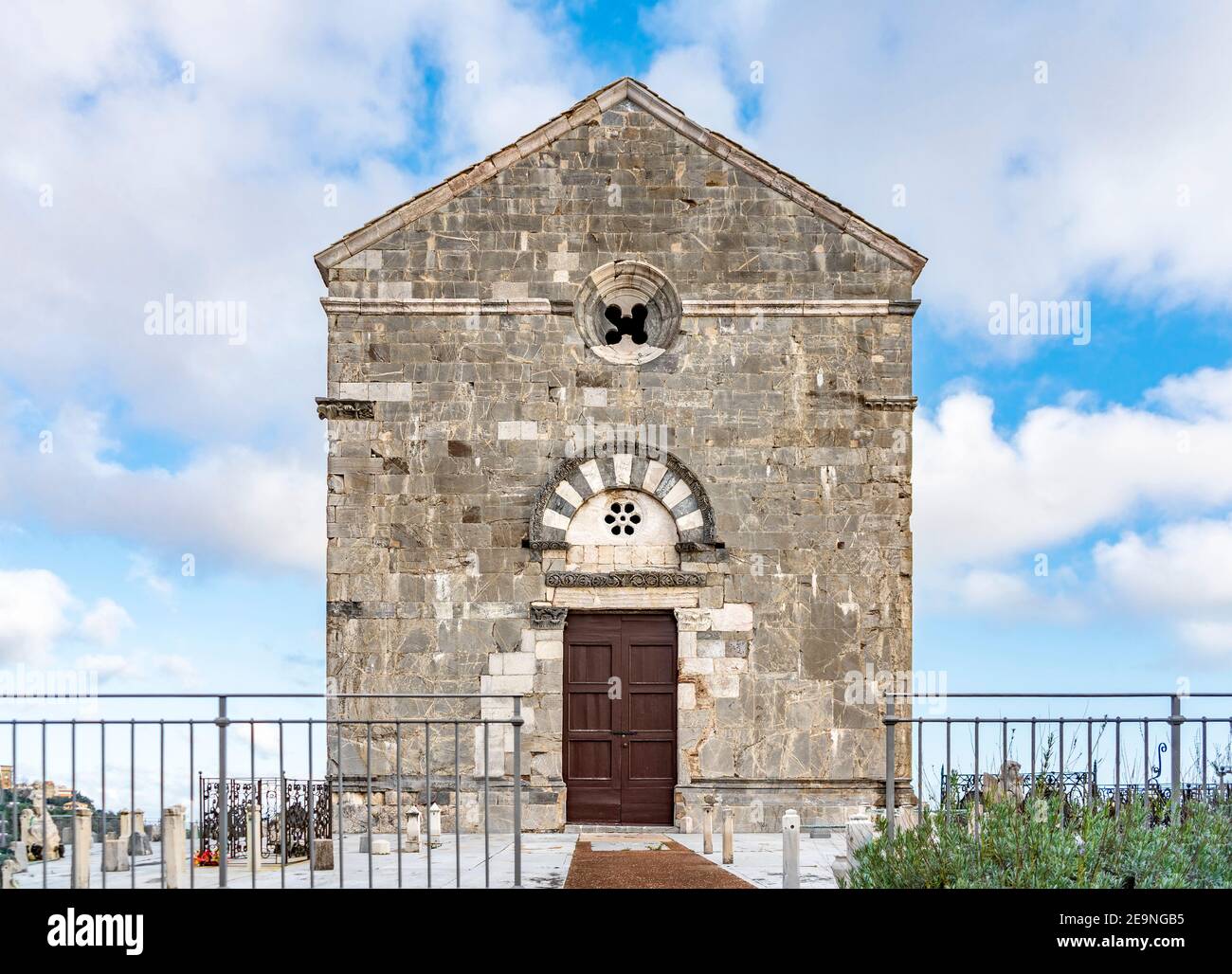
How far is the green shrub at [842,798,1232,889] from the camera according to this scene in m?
8.53

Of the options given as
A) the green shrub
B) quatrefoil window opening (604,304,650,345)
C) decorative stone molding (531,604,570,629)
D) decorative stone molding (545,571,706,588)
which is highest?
quatrefoil window opening (604,304,650,345)

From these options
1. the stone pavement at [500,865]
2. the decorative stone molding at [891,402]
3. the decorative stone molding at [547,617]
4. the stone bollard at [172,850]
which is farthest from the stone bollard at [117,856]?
the decorative stone molding at [891,402]

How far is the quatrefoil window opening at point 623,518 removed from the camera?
15523 mm

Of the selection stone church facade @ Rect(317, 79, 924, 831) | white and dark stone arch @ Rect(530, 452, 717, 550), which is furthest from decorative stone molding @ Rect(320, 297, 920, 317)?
white and dark stone arch @ Rect(530, 452, 717, 550)

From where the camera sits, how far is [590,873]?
37.0ft

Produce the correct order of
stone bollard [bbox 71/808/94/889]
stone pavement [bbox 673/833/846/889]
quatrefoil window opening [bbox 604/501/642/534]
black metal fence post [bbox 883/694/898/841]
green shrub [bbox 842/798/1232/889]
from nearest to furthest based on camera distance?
green shrub [bbox 842/798/1232/889] → black metal fence post [bbox 883/694/898/841] → stone bollard [bbox 71/808/94/889] → stone pavement [bbox 673/833/846/889] → quatrefoil window opening [bbox 604/501/642/534]

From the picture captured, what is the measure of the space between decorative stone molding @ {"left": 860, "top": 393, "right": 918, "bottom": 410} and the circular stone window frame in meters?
2.61

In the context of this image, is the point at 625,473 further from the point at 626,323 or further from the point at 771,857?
the point at 771,857

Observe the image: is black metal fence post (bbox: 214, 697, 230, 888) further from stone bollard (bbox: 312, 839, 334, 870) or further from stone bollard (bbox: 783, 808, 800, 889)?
stone bollard (bbox: 783, 808, 800, 889)

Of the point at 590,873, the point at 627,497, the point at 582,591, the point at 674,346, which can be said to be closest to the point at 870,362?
the point at 674,346

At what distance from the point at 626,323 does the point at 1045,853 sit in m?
9.28

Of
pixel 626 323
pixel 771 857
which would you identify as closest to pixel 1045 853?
pixel 771 857

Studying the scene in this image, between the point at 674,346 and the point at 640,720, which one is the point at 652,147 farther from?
the point at 640,720

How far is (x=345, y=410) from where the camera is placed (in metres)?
15.6
